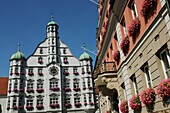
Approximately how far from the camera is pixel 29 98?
44406mm

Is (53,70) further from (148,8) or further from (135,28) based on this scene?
(148,8)

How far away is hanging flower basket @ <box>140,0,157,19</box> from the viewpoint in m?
8.34

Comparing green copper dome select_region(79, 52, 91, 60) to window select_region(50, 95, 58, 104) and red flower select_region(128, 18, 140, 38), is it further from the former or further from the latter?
red flower select_region(128, 18, 140, 38)

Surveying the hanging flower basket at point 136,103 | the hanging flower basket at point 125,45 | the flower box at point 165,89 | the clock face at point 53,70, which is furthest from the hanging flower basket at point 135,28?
the clock face at point 53,70

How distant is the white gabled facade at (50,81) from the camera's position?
4406cm

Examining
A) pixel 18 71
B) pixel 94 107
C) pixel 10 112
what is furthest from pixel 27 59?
pixel 94 107

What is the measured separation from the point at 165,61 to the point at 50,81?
134ft

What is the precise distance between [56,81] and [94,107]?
11176 mm

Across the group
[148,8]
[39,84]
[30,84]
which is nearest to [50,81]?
[39,84]

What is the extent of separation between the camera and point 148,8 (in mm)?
8734

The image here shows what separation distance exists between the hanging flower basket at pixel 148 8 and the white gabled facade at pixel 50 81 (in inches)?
1518

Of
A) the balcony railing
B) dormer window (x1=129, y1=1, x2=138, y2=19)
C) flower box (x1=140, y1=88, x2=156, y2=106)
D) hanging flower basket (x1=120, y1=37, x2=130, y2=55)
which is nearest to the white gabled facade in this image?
the balcony railing

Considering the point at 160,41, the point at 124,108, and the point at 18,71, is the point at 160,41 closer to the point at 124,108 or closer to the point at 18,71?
the point at 124,108

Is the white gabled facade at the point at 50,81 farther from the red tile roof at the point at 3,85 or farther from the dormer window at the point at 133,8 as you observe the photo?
the dormer window at the point at 133,8
